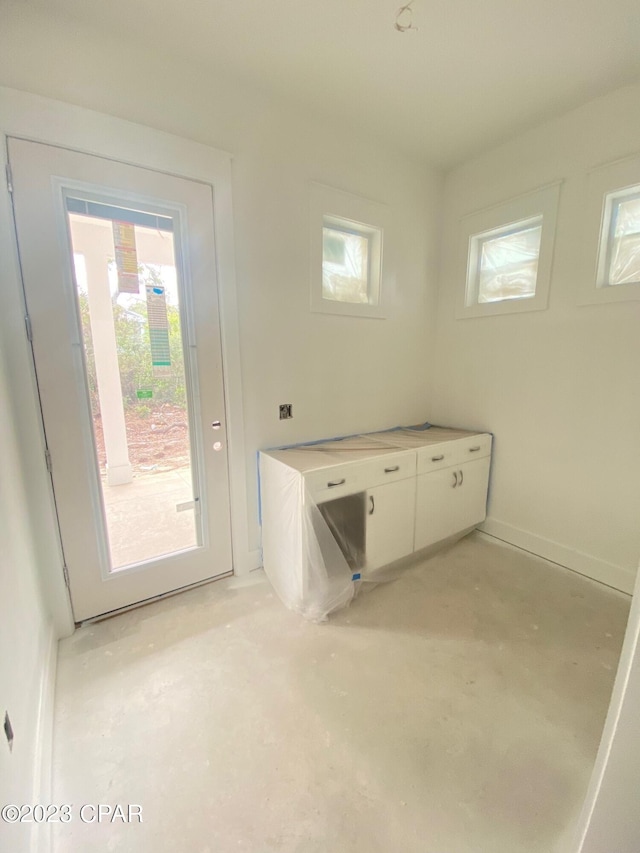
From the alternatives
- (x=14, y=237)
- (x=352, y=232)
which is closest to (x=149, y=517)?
(x=14, y=237)

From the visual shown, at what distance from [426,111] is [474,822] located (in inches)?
128

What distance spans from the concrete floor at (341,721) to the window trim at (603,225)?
69.4 inches

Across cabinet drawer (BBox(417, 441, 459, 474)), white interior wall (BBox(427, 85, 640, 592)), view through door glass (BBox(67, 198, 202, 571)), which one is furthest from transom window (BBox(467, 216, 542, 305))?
view through door glass (BBox(67, 198, 202, 571))

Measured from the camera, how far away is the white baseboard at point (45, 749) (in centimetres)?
96

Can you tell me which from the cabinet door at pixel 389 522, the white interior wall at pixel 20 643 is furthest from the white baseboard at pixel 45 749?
the cabinet door at pixel 389 522

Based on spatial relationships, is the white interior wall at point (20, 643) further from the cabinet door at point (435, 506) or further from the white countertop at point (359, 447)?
the cabinet door at point (435, 506)

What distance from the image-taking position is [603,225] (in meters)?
1.99

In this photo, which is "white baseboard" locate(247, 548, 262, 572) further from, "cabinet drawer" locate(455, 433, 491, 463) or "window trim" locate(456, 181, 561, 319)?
"window trim" locate(456, 181, 561, 319)

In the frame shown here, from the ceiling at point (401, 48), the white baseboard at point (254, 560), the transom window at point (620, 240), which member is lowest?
the white baseboard at point (254, 560)

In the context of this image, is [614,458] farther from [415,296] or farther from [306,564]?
[306,564]

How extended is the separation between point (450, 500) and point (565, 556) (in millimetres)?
811

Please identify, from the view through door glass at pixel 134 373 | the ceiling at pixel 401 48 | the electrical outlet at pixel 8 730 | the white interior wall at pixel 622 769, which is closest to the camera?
the white interior wall at pixel 622 769

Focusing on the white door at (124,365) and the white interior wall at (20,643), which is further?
the white door at (124,365)

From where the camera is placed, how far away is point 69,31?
1469 millimetres
